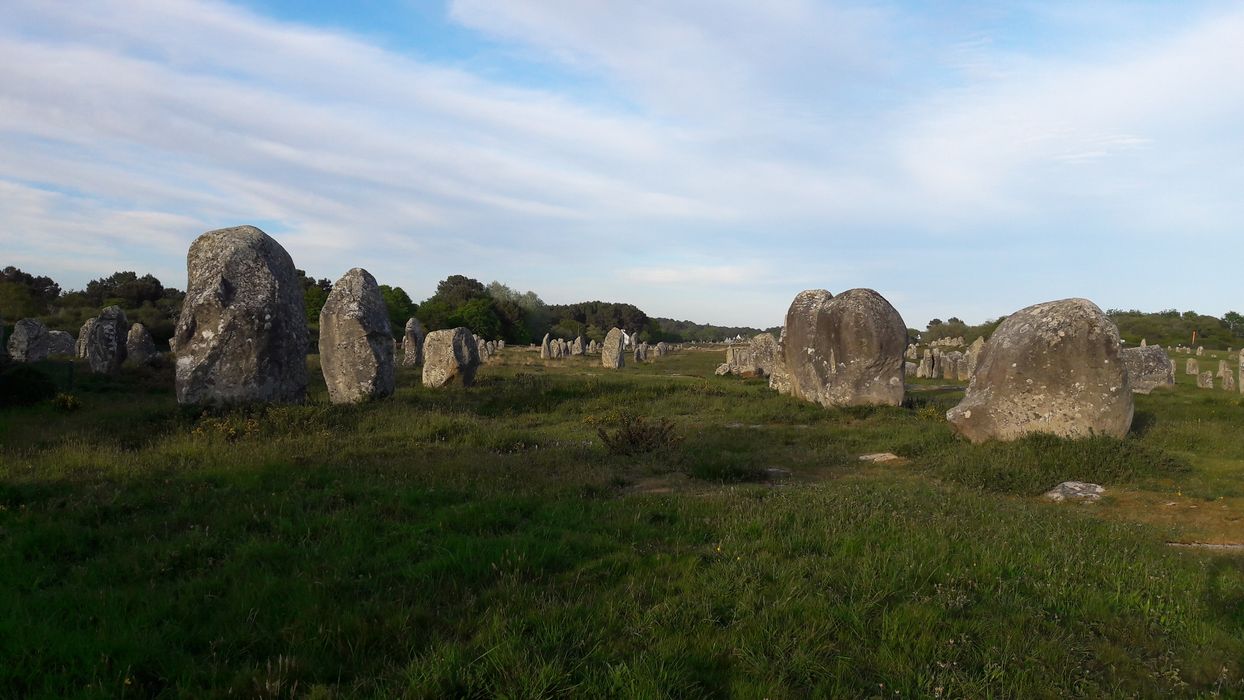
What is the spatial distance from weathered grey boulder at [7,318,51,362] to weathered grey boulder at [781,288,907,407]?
28152 millimetres

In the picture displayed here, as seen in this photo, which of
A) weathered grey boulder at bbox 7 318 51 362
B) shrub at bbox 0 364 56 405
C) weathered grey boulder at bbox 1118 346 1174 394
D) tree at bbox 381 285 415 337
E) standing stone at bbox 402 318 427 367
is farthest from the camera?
tree at bbox 381 285 415 337

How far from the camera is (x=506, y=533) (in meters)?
5.94

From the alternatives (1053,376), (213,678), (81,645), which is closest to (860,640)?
(213,678)

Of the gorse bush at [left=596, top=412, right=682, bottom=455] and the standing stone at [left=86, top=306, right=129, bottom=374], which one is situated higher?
the standing stone at [left=86, top=306, right=129, bottom=374]

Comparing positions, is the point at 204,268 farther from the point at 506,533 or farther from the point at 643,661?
the point at 643,661

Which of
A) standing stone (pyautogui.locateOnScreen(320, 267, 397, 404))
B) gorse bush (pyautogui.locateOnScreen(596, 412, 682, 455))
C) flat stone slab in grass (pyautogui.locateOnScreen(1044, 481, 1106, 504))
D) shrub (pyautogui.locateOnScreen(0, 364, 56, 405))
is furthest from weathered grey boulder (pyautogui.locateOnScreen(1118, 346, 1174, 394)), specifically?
shrub (pyautogui.locateOnScreen(0, 364, 56, 405))

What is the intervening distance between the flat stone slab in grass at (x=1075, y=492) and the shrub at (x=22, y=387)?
58.3 ft

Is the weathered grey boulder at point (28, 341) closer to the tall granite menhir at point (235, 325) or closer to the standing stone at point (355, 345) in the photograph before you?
the standing stone at point (355, 345)

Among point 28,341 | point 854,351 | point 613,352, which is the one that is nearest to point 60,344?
point 28,341

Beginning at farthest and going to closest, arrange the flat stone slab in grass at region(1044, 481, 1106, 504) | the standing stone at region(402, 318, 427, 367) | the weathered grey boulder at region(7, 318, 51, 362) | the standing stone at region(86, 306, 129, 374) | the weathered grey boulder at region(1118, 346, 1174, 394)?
the standing stone at region(402, 318, 427, 367), the weathered grey boulder at region(7, 318, 51, 362), the weathered grey boulder at region(1118, 346, 1174, 394), the standing stone at region(86, 306, 129, 374), the flat stone slab in grass at region(1044, 481, 1106, 504)

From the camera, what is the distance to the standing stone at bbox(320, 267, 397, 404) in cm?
1664

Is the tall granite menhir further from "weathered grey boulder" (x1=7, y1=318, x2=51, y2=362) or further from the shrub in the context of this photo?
"weathered grey boulder" (x1=7, y1=318, x2=51, y2=362)

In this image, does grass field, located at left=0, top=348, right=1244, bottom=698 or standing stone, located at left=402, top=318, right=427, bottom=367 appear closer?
grass field, located at left=0, top=348, right=1244, bottom=698

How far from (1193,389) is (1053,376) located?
55.5 ft
